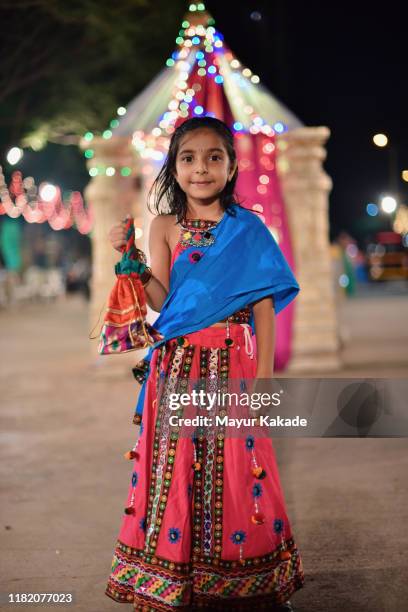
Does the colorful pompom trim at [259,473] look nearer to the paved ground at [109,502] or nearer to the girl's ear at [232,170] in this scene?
the paved ground at [109,502]

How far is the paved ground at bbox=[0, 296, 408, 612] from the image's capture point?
349 cm

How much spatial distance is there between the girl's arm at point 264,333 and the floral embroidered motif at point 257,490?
1.23 ft

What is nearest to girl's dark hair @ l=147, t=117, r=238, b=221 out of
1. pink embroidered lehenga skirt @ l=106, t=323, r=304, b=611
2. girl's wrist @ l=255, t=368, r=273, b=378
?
pink embroidered lehenga skirt @ l=106, t=323, r=304, b=611

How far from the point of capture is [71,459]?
5.85m

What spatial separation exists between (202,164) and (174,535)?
1.26m

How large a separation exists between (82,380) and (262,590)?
6953mm

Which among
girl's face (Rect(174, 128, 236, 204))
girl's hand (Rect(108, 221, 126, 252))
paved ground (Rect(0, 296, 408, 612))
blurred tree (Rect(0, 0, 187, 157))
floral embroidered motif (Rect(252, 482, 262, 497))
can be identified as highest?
blurred tree (Rect(0, 0, 187, 157))

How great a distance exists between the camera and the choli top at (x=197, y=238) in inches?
117

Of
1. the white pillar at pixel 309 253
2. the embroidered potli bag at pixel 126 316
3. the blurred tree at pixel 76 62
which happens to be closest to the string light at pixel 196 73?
the white pillar at pixel 309 253

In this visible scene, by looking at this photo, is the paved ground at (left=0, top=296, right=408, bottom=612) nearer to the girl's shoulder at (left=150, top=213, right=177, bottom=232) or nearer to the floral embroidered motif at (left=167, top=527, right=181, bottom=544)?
the floral embroidered motif at (left=167, top=527, right=181, bottom=544)

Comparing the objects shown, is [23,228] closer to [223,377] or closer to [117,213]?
[117,213]

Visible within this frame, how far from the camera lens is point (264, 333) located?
2965 mm

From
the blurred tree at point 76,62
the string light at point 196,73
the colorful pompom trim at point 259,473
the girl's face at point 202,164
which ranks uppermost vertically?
the blurred tree at point 76,62

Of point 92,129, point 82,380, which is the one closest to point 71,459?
point 82,380
